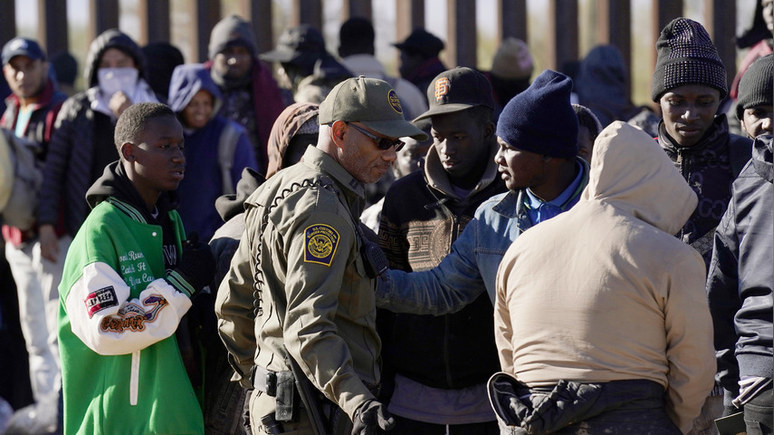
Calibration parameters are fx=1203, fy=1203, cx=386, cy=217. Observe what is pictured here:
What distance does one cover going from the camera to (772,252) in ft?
12.5

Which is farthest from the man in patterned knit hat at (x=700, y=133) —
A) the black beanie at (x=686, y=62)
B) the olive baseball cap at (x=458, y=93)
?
the olive baseball cap at (x=458, y=93)

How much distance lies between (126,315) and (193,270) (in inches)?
13.4

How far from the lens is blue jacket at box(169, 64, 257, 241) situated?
6.30m

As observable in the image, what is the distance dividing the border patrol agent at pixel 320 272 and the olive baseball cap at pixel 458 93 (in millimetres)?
662

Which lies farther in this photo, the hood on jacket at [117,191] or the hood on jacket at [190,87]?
the hood on jacket at [190,87]

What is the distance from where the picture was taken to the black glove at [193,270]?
14.9 feet

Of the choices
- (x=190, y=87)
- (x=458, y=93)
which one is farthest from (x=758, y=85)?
(x=190, y=87)

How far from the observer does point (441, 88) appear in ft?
16.0

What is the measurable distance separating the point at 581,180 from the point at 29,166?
3.87 meters

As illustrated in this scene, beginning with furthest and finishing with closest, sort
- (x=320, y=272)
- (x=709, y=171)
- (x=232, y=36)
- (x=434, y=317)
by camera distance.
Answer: (x=232, y=36) < (x=709, y=171) < (x=434, y=317) < (x=320, y=272)

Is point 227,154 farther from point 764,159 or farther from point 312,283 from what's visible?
point 764,159

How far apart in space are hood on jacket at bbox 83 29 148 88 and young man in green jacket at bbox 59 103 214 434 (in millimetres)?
2364

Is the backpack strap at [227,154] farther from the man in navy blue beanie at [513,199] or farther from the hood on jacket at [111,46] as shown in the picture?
the man in navy blue beanie at [513,199]

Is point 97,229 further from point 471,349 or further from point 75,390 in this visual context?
point 471,349
